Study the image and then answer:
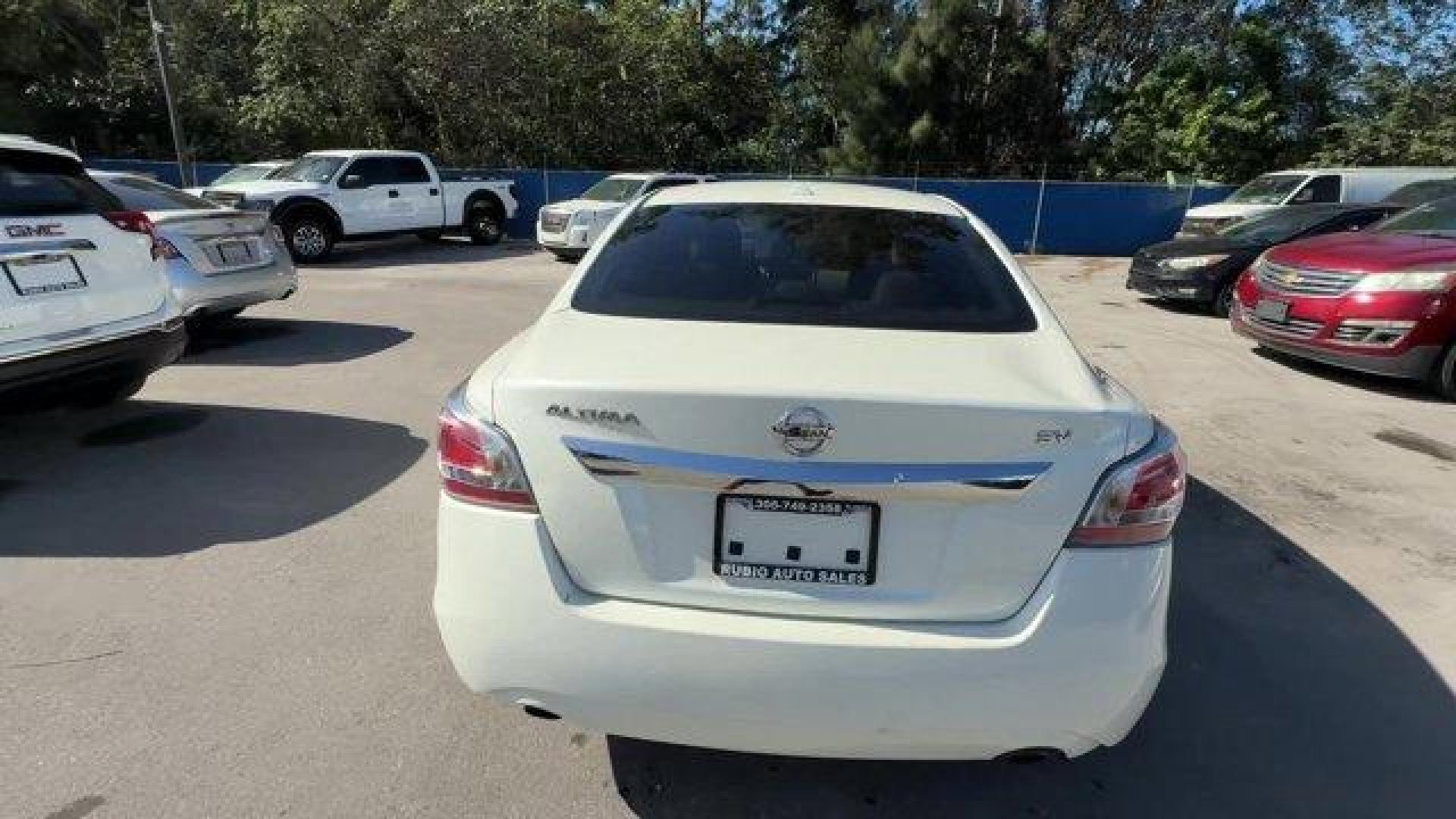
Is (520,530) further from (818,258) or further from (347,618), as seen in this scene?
(347,618)

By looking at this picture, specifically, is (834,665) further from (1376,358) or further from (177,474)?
(1376,358)

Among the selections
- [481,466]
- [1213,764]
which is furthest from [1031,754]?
[481,466]

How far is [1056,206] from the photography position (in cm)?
1973

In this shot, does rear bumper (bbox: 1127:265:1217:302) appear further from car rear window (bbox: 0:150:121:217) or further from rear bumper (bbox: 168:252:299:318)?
car rear window (bbox: 0:150:121:217)

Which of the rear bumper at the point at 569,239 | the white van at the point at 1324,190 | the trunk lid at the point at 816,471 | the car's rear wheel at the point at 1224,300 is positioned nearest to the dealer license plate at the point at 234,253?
the trunk lid at the point at 816,471

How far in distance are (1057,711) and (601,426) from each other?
1.23 m

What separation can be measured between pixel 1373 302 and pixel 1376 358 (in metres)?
0.45

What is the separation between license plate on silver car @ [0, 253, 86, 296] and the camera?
4.36m

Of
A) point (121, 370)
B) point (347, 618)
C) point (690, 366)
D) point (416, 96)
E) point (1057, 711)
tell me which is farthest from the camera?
point (416, 96)

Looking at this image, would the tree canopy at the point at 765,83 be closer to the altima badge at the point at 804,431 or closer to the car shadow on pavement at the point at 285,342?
the car shadow on pavement at the point at 285,342

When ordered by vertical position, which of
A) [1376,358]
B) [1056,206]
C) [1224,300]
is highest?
[1056,206]

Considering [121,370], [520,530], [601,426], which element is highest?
[601,426]

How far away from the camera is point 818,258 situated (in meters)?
2.96

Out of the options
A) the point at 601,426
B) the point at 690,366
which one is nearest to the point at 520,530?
the point at 601,426
